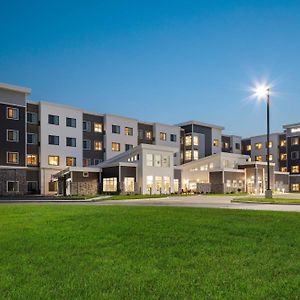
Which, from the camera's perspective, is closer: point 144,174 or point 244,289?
point 244,289

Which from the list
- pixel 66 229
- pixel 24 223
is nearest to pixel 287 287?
pixel 66 229

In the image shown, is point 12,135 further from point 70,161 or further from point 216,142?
point 216,142

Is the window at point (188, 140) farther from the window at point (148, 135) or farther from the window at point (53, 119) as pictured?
the window at point (53, 119)

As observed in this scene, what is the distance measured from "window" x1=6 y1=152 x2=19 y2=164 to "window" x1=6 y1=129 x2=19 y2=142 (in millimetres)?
2037

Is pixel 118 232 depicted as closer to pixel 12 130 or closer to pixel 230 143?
pixel 12 130

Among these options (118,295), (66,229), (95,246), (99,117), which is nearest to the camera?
(118,295)

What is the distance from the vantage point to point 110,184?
192ft

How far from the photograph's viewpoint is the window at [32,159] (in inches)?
2334

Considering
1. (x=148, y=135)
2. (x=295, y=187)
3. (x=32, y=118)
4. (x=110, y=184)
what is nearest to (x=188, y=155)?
(x=148, y=135)

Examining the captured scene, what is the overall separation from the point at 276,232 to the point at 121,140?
61451 mm

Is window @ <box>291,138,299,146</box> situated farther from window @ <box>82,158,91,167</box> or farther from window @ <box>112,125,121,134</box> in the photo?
window @ <box>82,158,91,167</box>

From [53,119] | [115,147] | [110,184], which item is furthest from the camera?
[115,147]

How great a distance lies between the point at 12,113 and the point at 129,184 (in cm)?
2035

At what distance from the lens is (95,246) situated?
954 centimetres
